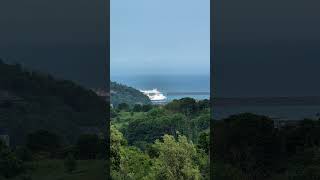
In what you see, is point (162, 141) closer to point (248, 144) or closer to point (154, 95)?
point (154, 95)

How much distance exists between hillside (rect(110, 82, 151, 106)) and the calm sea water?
0.06 meters

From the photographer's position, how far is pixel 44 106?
17.9 ft

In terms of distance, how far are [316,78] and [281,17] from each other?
2.38 ft

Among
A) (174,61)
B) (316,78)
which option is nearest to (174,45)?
(174,61)

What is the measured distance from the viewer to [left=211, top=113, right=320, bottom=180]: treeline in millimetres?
5465

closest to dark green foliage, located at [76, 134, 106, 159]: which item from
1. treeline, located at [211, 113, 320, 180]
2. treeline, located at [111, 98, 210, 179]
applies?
treeline, located at [111, 98, 210, 179]

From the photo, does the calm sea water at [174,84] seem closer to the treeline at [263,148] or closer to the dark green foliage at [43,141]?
the treeline at [263,148]

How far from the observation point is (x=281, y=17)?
5594 mm

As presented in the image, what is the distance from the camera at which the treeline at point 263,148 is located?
546 cm

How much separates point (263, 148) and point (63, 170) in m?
2.03

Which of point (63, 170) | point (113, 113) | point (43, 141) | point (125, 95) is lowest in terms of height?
point (63, 170)

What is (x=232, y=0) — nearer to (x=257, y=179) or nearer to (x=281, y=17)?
(x=281, y=17)

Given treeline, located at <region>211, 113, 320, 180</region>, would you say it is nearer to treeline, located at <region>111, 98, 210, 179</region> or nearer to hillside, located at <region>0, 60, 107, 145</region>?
treeline, located at <region>111, 98, 210, 179</region>

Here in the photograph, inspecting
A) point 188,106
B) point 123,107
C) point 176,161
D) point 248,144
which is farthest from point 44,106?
point 248,144
